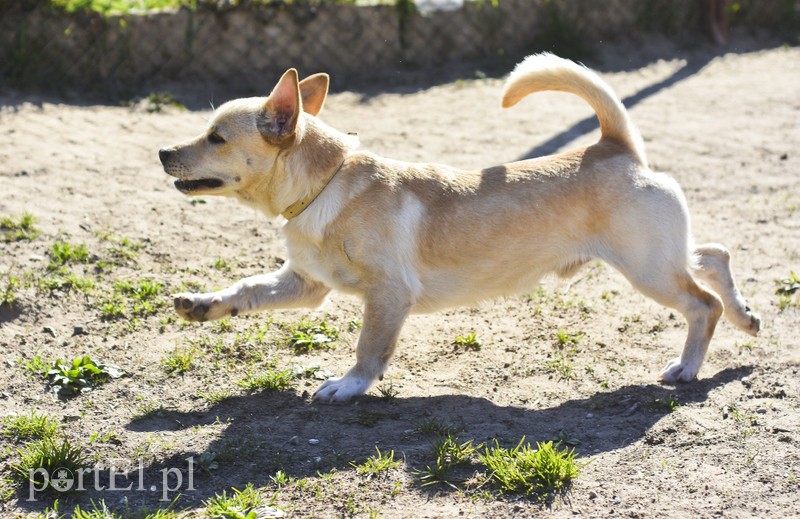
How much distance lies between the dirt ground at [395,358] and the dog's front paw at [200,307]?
0.30 m

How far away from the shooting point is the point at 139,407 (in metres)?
4.81

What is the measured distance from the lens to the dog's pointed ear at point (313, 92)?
18.0 ft

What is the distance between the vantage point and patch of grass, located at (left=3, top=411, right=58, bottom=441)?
4.47 metres

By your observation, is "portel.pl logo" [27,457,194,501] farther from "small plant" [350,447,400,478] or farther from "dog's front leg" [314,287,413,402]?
"dog's front leg" [314,287,413,402]

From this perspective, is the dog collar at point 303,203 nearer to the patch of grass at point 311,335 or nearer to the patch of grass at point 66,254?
the patch of grass at point 311,335

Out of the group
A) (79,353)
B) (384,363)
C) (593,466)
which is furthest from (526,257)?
(79,353)

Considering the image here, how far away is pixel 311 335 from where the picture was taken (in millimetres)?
5699

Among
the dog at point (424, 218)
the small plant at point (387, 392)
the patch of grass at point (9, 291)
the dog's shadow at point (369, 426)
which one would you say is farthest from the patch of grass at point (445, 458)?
the patch of grass at point (9, 291)

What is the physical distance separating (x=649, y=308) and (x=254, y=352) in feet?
8.58

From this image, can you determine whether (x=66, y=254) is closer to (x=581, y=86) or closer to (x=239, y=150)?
(x=239, y=150)

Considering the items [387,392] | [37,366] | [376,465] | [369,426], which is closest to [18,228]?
[37,366]

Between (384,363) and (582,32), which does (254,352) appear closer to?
(384,363)

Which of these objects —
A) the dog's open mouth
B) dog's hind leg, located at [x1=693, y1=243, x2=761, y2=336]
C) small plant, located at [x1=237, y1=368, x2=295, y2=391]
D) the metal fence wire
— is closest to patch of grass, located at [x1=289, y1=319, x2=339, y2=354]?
small plant, located at [x1=237, y1=368, x2=295, y2=391]

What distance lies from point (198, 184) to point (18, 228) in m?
2.07
